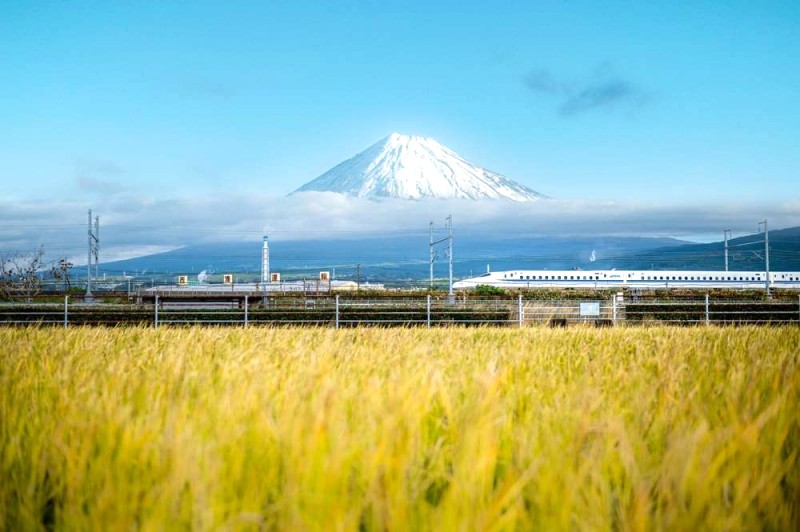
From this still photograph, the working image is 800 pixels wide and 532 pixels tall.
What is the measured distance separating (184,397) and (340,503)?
5.24 ft

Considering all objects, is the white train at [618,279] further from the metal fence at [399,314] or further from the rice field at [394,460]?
the rice field at [394,460]

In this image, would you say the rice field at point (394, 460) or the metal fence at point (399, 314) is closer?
the rice field at point (394, 460)

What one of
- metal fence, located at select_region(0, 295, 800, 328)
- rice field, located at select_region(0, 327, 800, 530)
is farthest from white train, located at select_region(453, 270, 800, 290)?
rice field, located at select_region(0, 327, 800, 530)

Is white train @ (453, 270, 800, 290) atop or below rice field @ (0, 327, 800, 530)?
below

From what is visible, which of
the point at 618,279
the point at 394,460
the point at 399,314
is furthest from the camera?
the point at 618,279

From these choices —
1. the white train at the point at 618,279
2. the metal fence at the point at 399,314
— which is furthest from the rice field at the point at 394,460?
the white train at the point at 618,279

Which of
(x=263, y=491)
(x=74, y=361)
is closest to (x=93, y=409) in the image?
(x=263, y=491)

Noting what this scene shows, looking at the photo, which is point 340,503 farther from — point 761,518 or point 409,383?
point 409,383

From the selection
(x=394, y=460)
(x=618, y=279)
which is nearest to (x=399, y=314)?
(x=394, y=460)

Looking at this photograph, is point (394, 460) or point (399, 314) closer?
point (394, 460)

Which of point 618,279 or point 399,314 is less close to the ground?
point 399,314

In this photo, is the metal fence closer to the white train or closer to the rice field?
the rice field

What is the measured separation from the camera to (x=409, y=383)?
3.06 metres

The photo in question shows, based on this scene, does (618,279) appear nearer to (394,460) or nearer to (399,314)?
(399,314)
